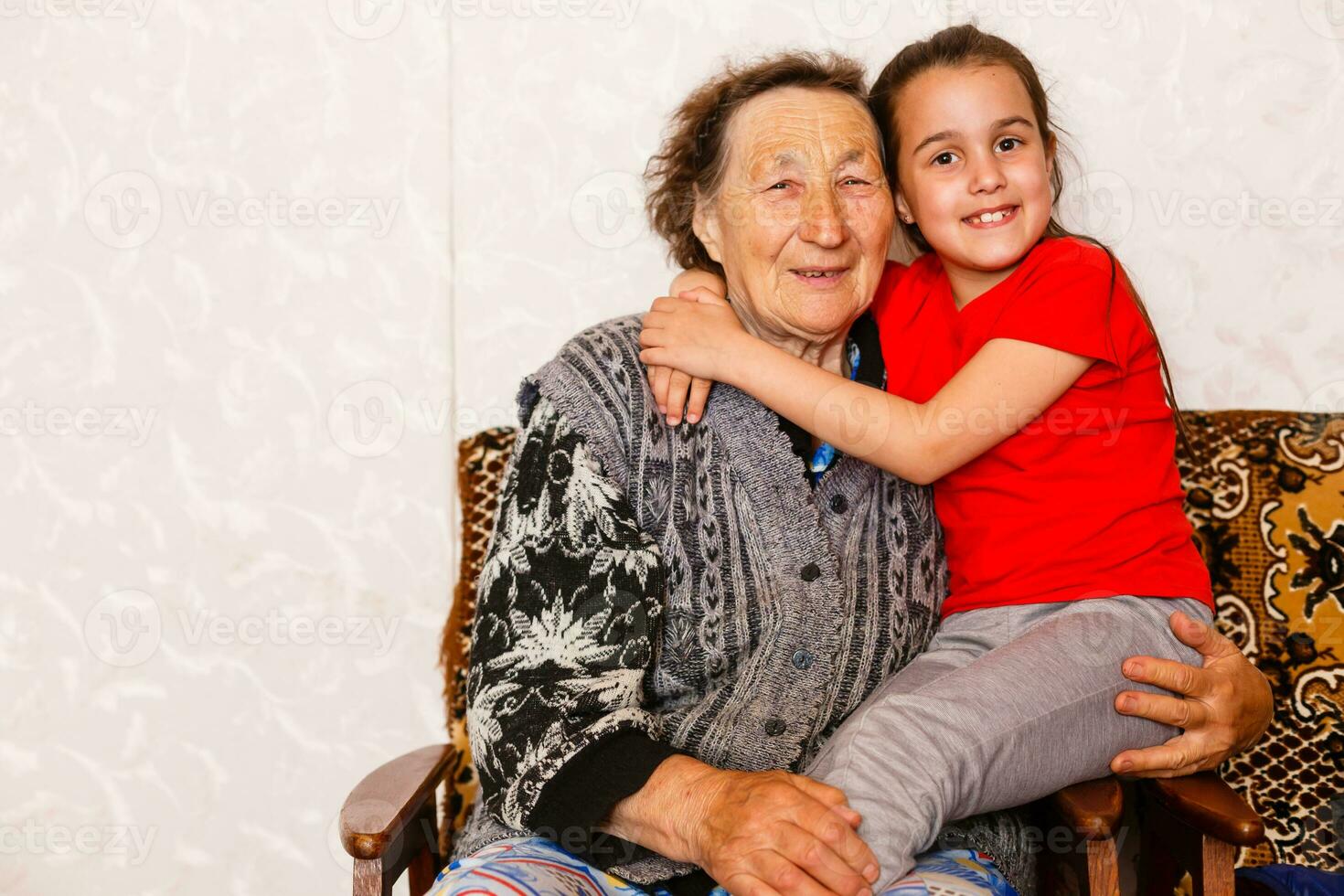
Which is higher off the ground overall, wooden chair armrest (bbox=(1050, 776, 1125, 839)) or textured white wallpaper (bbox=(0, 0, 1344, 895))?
textured white wallpaper (bbox=(0, 0, 1344, 895))

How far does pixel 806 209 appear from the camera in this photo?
72.7 inches

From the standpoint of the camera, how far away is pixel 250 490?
8.13 ft

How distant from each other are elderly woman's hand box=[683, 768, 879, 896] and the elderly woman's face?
80cm

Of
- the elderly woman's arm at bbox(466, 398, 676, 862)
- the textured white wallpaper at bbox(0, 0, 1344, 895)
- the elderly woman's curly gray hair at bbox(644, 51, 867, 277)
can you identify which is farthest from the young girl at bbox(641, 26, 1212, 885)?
the textured white wallpaper at bbox(0, 0, 1344, 895)

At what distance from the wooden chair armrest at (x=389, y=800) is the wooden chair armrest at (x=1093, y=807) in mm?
1019

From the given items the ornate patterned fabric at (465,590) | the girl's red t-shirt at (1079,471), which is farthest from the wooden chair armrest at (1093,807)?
the ornate patterned fabric at (465,590)

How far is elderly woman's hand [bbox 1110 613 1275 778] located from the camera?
1.61m

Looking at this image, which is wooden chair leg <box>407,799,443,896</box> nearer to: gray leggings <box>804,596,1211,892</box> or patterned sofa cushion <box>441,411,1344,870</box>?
patterned sofa cushion <box>441,411,1344,870</box>

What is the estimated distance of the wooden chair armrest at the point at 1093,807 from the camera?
4.97 ft

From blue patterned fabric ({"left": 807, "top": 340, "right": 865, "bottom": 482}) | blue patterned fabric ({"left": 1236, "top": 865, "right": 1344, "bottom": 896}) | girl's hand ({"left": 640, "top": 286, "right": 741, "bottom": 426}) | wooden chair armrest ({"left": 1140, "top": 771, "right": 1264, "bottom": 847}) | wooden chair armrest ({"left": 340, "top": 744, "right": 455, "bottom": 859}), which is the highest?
girl's hand ({"left": 640, "top": 286, "right": 741, "bottom": 426})

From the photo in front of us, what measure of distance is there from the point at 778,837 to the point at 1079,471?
0.79 metres

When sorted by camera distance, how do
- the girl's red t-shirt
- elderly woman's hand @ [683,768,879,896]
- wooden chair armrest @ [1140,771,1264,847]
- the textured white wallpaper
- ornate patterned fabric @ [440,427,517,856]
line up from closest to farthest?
elderly woman's hand @ [683,768,879,896] < wooden chair armrest @ [1140,771,1264,847] < the girl's red t-shirt < ornate patterned fabric @ [440,427,517,856] < the textured white wallpaper

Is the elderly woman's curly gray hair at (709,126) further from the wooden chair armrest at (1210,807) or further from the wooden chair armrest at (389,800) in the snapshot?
the wooden chair armrest at (1210,807)

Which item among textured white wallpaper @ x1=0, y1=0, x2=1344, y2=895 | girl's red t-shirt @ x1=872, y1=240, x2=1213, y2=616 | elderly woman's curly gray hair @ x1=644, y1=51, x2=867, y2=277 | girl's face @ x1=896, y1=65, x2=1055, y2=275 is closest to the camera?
girl's red t-shirt @ x1=872, y1=240, x2=1213, y2=616
